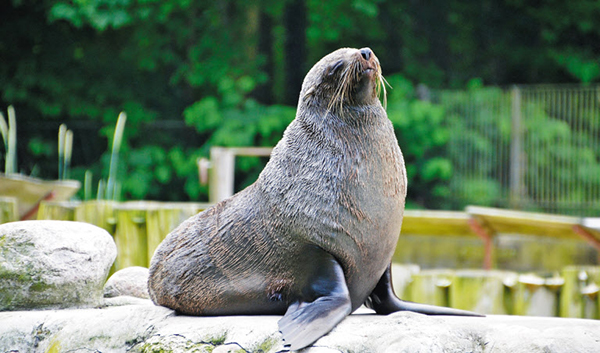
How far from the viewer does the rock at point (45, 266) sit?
3.74 meters

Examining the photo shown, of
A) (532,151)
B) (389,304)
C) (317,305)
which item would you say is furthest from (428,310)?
(532,151)

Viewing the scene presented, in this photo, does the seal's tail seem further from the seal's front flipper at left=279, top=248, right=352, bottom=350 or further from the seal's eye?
the seal's eye

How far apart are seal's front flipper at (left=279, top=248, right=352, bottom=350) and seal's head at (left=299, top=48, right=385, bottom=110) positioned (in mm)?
724

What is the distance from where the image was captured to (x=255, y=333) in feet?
10.2

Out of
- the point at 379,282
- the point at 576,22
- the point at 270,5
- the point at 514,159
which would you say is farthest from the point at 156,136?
the point at 379,282

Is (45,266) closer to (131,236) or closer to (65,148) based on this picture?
(131,236)

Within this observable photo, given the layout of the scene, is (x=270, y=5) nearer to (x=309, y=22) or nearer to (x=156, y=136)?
(x=309, y=22)

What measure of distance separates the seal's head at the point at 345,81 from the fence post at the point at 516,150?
843 centimetres

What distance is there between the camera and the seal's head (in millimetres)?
3273

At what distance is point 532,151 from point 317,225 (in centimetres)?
902

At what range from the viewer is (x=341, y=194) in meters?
3.25

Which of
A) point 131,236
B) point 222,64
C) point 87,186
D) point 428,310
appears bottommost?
point 131,236

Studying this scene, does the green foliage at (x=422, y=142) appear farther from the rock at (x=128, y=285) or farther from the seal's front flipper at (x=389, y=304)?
the seal's front flipper at (x=389, y=304)

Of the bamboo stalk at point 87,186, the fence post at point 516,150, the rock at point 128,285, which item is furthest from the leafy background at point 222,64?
the rock at point 128,285
